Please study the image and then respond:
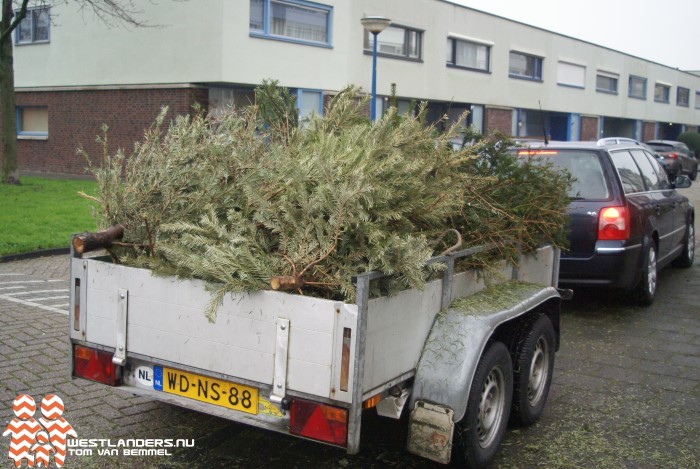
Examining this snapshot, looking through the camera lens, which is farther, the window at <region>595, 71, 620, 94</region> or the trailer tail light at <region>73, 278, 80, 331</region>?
the window at <region>595, 71, 620, 94</region>

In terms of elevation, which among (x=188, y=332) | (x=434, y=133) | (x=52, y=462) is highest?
(x=434, y=133)

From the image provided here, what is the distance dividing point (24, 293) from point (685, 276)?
28.3 ft

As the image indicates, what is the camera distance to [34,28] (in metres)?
27.9

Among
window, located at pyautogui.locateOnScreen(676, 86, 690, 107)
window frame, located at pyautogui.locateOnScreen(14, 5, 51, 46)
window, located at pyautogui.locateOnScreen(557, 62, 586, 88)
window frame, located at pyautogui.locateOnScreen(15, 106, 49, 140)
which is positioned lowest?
window frame, located at pyautogui.locateOnScreen(15, 106, 49, 140)

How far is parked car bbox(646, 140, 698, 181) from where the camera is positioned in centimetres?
3281

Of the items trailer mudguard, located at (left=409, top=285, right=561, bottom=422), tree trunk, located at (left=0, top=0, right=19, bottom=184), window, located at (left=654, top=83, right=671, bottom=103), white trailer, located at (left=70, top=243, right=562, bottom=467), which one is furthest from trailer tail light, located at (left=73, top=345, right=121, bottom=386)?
window, located at (left=654, top=83, right=671, bottom=103)

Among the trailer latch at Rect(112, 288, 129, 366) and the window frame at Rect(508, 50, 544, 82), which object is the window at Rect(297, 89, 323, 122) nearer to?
the window frame at Rect(508, 50, 544, 82)

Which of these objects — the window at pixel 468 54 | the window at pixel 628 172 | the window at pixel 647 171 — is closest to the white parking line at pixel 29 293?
the window at pixel 628 172

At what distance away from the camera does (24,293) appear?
8.67 m

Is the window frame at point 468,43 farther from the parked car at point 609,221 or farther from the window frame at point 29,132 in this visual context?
the parked car at point 609,221

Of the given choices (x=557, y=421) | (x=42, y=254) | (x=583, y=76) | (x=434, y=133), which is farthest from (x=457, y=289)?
(x=583, y=76)

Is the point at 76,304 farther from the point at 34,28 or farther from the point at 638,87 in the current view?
the point at 638,87

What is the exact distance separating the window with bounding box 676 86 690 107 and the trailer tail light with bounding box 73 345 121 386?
192 feet

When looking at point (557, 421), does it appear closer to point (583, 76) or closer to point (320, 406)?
point (320, 406)
